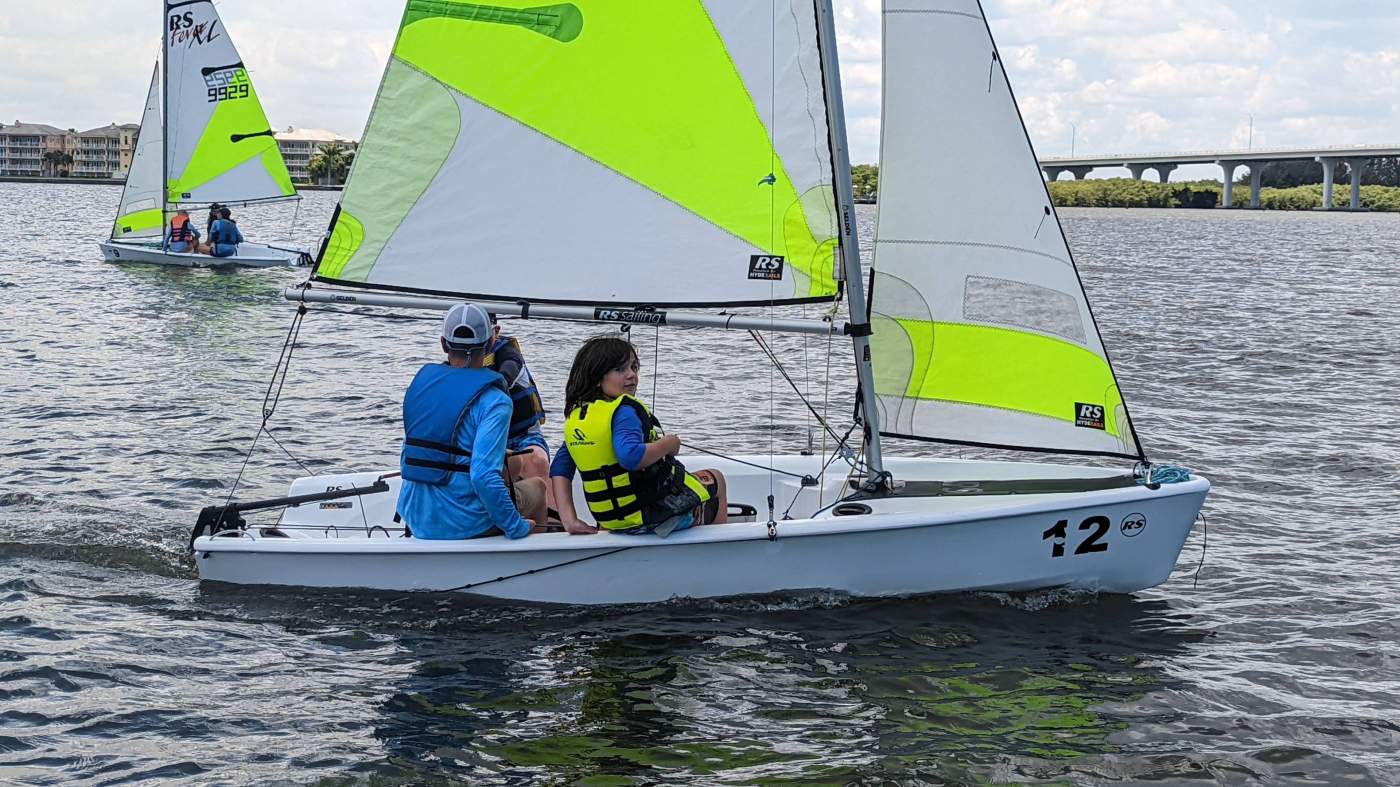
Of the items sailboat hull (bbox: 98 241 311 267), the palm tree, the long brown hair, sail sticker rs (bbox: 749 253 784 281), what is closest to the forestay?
sail sticker rs (bbox: 749 253 784 281)

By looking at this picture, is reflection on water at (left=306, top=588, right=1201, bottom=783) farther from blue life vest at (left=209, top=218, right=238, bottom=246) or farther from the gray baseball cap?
blue life vest at (left=209, top=218, right=238, bottom=246)

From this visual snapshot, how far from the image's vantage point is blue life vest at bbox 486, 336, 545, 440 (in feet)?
24.3

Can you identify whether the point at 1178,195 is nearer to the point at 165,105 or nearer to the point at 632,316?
the point at 165,105

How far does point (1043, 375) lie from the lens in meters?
7.23

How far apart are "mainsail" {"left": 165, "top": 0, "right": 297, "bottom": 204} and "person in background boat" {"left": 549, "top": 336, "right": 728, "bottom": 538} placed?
81.8ft

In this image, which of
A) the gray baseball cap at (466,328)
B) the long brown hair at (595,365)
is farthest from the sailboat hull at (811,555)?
the gray baseball cap at (466,328)

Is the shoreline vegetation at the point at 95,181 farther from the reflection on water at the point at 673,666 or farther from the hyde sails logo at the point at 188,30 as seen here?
the reflection on water at the point at 673,666

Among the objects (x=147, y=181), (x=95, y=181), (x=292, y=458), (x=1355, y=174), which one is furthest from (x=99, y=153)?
(x=292, y=458)

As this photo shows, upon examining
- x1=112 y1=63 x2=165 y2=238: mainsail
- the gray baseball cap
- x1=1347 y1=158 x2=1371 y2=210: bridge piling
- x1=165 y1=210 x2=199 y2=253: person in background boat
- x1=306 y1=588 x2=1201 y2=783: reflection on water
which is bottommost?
x1=306 y1=588 x2=1201 y2=783: reflection on water

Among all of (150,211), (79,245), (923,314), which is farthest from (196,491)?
(79,245)

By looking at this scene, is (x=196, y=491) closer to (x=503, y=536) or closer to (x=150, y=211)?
(x=503, y=536)

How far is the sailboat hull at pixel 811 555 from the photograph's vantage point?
6828mm

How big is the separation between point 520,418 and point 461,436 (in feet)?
2.94

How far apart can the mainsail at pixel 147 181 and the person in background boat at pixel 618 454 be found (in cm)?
2545
